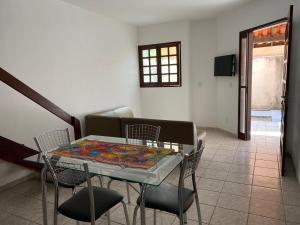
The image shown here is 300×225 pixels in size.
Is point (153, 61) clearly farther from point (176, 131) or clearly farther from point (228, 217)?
point (228, 217)

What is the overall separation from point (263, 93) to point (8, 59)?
7.54 meters

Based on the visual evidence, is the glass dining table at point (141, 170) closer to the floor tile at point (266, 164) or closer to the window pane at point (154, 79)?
the floor tile at point (266, 164)

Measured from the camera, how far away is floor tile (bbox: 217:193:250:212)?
2512 millimetres

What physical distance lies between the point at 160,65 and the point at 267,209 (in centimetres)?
425

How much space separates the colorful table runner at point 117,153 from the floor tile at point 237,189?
1149 millimetres

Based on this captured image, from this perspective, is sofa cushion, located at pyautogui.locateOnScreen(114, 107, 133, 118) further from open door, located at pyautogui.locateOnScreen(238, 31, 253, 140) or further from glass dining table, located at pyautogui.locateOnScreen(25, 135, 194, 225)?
glass dining table, located at pyautogui.locateOnScreen(25, 135, 194, 225)

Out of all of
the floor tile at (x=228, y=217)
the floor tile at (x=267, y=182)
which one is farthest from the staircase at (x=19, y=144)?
the floor tile at (x=267, y=182)

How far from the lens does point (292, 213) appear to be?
2357 millimetres

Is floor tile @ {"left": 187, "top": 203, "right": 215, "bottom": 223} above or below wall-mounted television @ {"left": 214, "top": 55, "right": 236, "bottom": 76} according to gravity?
below

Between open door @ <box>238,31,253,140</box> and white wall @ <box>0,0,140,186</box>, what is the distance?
2.58 meters

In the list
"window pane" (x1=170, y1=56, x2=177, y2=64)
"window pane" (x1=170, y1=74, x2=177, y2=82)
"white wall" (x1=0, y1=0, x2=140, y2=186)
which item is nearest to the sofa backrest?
"white wall" (x1=0, y1=0, x2=140, y2=186)

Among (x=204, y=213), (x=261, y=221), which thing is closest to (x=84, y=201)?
(x=204, y=213)

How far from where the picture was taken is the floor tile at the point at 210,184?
295 centimetres

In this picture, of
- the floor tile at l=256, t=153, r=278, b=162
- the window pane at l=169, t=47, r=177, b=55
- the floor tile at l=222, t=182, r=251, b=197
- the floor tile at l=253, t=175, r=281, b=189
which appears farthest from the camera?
the window pane at l=169, t=47, r=177, b=55
